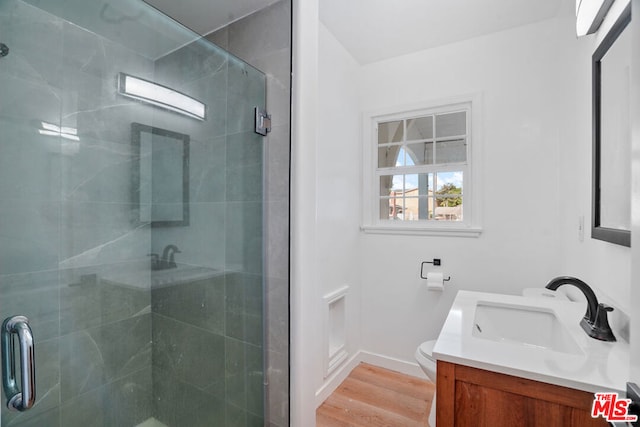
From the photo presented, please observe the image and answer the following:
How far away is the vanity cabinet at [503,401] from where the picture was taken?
82 centimetres

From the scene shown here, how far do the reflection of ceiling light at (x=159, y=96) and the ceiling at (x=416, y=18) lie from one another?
19.2 inches

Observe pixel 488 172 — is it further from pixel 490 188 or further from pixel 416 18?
pixel 416 18

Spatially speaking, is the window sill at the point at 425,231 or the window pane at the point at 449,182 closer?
the window sill at the point at 425,231

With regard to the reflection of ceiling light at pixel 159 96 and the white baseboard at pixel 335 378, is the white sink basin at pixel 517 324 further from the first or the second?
the reflection of ceiling light at pixel 159 96

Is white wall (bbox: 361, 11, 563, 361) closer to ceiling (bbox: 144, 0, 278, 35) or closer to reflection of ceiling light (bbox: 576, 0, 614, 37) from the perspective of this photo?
reflection of ceiling light (bbox: 576, 0, 614, 37)

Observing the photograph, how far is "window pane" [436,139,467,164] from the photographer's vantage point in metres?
2.29

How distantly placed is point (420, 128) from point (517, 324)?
1.61 meters

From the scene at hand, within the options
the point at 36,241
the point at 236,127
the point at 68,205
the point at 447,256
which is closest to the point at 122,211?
the point at 68,205

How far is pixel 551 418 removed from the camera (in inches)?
33.1

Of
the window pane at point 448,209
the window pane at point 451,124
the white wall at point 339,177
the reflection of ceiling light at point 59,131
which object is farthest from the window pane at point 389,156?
the reflection of ceiling light at point 59,131

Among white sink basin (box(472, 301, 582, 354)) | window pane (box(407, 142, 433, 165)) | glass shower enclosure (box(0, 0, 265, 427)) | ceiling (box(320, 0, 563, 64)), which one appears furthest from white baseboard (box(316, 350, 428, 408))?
ceiling (box(320, 0, 563, 64))

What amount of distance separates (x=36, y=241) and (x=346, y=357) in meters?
2.02

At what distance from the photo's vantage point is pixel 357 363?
2.51m

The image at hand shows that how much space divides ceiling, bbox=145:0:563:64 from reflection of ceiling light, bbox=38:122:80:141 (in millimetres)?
902
